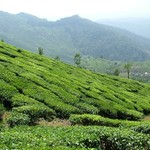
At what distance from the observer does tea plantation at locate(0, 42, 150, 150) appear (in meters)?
30.6

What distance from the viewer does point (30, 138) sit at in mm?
28609

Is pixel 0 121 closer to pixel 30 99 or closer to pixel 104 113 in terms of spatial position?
pixel 30 99

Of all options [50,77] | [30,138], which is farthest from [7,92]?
[30,138]

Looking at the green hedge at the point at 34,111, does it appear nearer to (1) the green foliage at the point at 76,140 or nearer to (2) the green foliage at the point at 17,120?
(2) the green foliage at the point at 17,120

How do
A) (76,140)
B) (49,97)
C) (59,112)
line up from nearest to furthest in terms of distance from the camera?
(76,140)
(59,112)
(49,97)

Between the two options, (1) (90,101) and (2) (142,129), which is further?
(1) (90,101)

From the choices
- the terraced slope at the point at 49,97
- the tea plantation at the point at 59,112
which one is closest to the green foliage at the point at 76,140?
the tea plantation at the point at 59,112

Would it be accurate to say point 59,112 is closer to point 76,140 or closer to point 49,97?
point 49,97

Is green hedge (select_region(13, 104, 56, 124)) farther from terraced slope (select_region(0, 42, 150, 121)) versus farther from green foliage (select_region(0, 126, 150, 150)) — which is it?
green foliage (select_region(0, 126, 150, 150))

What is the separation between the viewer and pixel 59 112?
57.2 metres

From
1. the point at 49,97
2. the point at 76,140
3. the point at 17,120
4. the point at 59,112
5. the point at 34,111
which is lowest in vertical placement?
the point at 59,112

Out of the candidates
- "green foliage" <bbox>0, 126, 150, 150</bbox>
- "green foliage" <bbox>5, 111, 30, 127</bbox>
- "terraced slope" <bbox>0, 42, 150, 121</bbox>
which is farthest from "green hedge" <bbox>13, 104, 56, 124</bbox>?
"green foliage" <bbox>0, 126, 150, 150</bbox>

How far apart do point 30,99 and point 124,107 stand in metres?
25.5

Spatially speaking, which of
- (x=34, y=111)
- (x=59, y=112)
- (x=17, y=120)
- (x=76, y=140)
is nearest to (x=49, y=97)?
(x=59, y=112)
